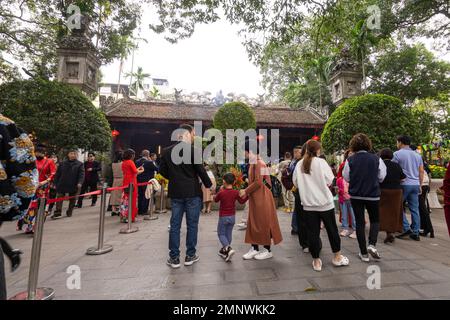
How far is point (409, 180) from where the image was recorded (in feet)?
14.0

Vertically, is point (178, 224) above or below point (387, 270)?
above

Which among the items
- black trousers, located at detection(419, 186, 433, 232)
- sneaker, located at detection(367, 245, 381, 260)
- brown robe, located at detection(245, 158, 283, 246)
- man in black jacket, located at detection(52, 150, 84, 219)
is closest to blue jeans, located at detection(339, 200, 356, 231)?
black trousers, located at detection(419, 186, 433, 232)

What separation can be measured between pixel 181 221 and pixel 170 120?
1192 centimetres

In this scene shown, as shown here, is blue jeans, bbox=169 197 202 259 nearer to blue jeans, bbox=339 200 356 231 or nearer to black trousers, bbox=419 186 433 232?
blue jeans, bbox=339 200 356 231

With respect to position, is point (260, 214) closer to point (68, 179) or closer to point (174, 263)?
point (174, 263)

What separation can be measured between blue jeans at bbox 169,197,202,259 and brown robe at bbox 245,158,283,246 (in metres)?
0.76

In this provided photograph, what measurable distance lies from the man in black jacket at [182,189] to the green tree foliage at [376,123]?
6.04 m

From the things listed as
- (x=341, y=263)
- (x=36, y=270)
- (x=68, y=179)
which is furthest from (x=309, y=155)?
(x=68, y=179)

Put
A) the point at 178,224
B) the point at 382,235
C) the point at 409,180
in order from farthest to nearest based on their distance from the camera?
the point at 382,235, the point at 409,180, the point at 178,224

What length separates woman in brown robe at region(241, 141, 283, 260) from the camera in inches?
128
